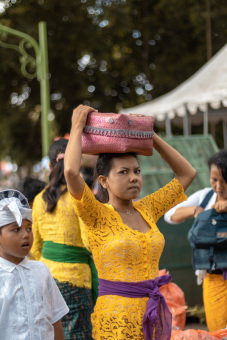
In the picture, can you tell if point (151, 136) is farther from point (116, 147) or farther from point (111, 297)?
point (111, 297)

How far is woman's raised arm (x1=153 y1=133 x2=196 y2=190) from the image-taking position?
3.52m

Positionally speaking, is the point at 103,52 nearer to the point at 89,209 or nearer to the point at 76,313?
the point at 76,313

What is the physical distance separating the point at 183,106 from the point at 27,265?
8.99 metres

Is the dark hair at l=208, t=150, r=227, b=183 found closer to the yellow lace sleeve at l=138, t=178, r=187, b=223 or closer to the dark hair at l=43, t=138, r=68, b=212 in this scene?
the yellow lace sleeve at l=138, t=178, r=187, b=223

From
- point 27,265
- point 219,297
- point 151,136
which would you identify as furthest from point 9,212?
point 219,297

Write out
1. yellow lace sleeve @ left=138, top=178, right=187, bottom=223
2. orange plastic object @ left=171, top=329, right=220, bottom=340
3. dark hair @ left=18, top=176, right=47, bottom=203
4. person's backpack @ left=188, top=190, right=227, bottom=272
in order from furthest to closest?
dark hair @ left=18, top=176, right=47, bottom=203
person's backpack @ left=188, top=190, right=227, bottom=272
orange plastic object @ left=171, top=329, right=220, bottom=340
yellow lace sleeve @ left=138, top=178, right=187, bottom=223

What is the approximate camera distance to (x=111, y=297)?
3.09m

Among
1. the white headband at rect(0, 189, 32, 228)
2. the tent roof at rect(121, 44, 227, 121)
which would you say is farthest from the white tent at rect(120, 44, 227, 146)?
the white headband at rect(0, 189, 32, 228)

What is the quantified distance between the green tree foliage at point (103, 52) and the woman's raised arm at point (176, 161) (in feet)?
51.4

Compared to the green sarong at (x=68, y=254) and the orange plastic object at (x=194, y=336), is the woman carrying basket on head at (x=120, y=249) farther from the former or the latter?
the green sarong at (x=68, y=254)

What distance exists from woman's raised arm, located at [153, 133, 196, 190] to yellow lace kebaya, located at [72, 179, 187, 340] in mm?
509

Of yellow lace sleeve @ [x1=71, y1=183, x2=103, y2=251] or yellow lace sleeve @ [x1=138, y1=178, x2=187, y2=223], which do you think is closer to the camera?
yellow lace sleeve @ [x1=71, y1=183, x2=103, y2=251]

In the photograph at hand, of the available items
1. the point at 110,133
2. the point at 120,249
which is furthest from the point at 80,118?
the point at 120,249

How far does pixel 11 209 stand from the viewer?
3.05m
